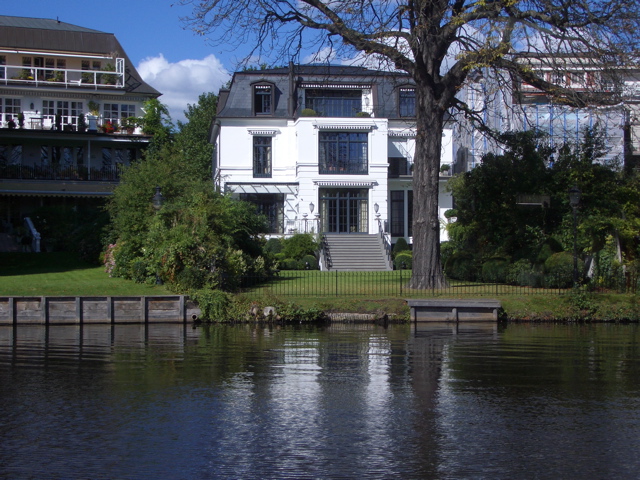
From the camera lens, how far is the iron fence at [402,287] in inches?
1013

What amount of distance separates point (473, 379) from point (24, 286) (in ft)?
57.3

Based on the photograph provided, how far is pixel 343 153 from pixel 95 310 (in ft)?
72.5

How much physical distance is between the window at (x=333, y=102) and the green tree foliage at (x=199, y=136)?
16.2m

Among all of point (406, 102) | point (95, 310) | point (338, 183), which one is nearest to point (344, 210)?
point (338, 183)

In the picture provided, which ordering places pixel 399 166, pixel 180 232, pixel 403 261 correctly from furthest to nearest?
1. pixel 399 166
2. pixel 403 261
3. pixel 180 232

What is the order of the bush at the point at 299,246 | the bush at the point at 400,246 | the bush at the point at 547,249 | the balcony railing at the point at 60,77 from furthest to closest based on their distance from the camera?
the balcony railing at the point at 60,77, the bush at the point at 400,246, the bush at the point at 299,246, the bush at the point at 547,249

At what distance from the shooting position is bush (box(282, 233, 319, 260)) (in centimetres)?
3772

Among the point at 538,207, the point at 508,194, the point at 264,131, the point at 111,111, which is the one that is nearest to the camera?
the point at 538,207

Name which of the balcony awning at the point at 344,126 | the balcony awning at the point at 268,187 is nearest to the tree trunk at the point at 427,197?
the balcony awning at the point at 344,126

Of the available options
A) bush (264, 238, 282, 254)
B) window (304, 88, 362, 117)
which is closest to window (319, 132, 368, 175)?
window (304, 88, 362, 117)

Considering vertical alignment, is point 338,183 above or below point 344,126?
below

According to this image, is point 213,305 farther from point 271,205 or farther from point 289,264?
point 271,205

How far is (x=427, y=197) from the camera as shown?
27.2 metres

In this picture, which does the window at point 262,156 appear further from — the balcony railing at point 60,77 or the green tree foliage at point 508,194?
the green tree foliage at point 508,194
